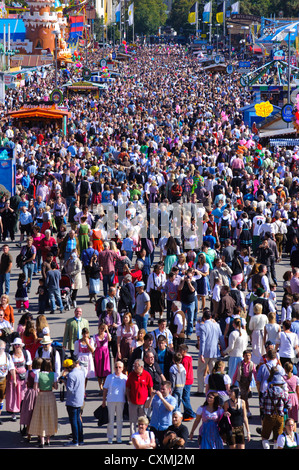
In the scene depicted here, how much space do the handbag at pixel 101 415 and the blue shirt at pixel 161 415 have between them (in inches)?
46.2

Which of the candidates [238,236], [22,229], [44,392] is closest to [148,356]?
[44,392]

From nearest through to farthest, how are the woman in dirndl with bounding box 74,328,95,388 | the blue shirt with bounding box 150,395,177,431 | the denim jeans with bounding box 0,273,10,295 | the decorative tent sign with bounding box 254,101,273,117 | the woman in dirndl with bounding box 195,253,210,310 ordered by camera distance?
the blue shirt with bounding box 150,395,177,431, the woman in dirndl with bounding box 74,328,95,388, the woman in dirndl with bounding box 195,253,210,310, the denim jeans with bounding box 0,273,10,295, the decorative tent sign with bounding box 254,101,273,117

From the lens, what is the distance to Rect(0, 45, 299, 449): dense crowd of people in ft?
33.6

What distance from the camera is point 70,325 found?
11922 mm

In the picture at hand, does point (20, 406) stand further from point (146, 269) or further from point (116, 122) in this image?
point (116, 122)

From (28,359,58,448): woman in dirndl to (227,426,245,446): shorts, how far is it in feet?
6.81

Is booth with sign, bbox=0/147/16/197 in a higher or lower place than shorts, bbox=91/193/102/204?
higher

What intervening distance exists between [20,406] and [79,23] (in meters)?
85.8

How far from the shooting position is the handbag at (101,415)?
10.8 meters

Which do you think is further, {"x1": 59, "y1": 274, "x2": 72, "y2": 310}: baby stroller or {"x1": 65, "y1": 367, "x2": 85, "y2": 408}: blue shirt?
{"x1": 59, "y1": 274, "x2": 72, "y2": 310}: baby stroller

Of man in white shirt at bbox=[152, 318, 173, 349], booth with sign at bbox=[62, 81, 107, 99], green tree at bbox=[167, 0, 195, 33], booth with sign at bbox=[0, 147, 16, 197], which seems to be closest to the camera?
man in white shirt at bbox=[152, 318, 173, 349]

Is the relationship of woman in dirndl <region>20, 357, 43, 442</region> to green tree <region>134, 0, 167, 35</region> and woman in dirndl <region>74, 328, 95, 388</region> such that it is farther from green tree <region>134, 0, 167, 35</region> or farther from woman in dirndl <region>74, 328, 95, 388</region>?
green tree <region>134, 0, 167, 35</region>

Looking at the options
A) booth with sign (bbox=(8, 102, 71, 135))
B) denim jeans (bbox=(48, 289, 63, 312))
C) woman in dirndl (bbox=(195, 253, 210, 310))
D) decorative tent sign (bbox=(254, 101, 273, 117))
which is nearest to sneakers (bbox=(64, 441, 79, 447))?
woman in dirndl (bbox=(195, 253, 210, 310))

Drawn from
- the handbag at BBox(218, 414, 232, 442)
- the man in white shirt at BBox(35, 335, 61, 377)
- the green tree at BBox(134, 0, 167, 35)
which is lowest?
the handbag at BBox(218, 414, 232, 442)
